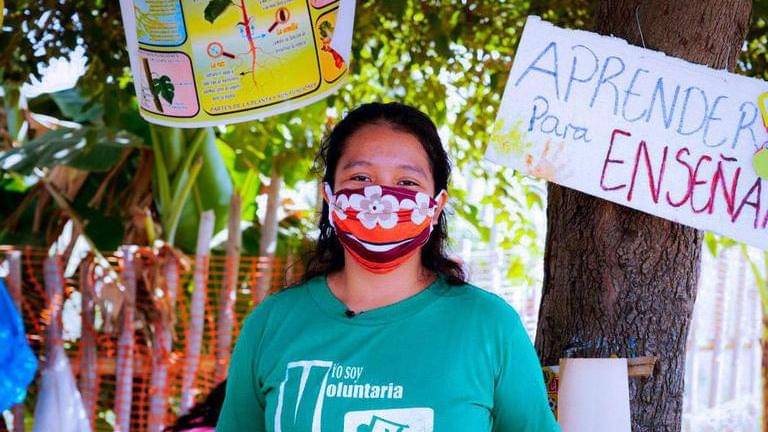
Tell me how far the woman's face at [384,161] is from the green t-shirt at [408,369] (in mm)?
227

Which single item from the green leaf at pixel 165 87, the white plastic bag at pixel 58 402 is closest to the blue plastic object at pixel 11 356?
the white plastic bag at pixel 58 402

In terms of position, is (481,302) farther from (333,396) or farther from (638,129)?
(638,129)

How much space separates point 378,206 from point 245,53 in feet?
3.02

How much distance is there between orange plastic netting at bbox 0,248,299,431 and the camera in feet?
20.1

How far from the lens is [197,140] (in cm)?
644

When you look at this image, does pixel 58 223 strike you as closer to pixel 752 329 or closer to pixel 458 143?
pixel 458 143

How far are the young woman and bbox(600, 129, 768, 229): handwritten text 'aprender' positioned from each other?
1.86 ft

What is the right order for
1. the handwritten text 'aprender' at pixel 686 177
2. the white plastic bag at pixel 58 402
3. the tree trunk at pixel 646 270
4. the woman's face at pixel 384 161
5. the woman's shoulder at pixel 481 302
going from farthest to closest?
the white plastic bag at pixel 58 402
the tree trunk at pixel 646 270
the handwritten text 'aprender' at pixel 686 177
the woman's face at pixel 384 161
the woman's shoulder at pixel 481 302

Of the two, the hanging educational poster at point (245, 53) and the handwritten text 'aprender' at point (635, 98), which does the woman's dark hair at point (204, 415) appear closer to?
the hanging educational poster at point (245, 53)

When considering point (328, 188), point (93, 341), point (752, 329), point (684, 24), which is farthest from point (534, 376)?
point (752, 329)

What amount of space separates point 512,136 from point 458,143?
3483 mm

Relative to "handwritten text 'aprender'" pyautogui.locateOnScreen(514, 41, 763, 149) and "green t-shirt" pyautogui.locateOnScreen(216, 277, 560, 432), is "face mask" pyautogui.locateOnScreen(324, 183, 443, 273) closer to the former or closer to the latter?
"green t-shirt" pyautogui.locateOnScreen(216, 277, 560, 432)

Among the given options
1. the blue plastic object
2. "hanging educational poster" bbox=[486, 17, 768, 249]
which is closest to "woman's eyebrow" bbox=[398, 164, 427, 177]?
"hanging educational poster" bbox=[486, 17, 768, 249]

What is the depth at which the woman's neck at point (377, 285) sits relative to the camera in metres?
2.16
